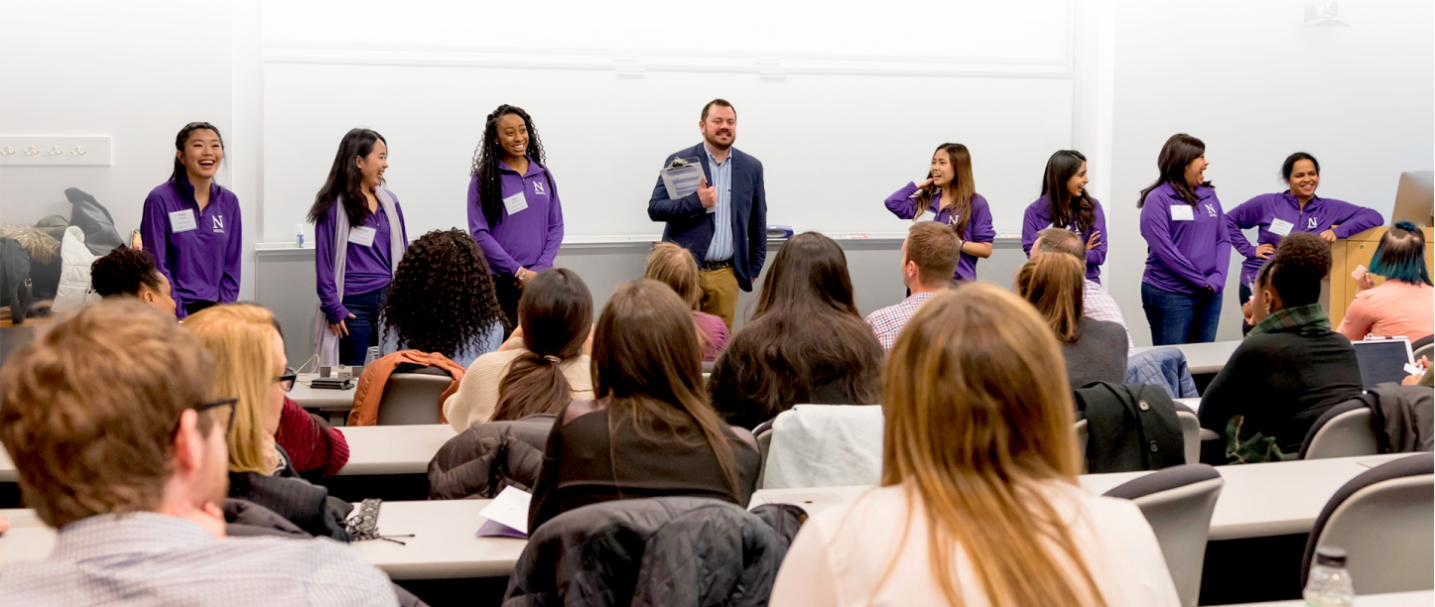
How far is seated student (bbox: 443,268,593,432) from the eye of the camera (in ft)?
9.02

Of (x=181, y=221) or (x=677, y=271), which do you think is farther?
(x=181, y=221)

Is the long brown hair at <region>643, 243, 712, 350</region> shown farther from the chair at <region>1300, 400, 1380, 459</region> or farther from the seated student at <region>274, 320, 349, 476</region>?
the chair at <region>1300, 400, 1380, 459</region>

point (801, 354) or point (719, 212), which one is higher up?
point (719, 212)

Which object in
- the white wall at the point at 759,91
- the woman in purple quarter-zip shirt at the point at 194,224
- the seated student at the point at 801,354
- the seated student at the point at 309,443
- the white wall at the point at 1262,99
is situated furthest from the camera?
the white wall at the point at 1262,99

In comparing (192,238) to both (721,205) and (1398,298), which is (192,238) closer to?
(721,205)

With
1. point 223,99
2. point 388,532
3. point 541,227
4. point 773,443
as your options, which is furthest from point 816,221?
point 388,532

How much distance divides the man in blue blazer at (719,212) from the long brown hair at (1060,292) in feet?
9.77

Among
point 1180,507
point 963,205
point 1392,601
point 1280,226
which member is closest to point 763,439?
point 1180,507

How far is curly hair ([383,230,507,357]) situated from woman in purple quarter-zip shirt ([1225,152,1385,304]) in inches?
198

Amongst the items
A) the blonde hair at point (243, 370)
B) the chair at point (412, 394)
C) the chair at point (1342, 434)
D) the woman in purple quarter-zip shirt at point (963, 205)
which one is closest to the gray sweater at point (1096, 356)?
the chair at point (1342, 434)

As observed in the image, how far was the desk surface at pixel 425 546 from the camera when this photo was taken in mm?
2072

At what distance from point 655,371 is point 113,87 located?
496cm

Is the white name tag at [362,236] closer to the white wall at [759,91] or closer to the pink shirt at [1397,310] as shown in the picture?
the white wall at [759,91]

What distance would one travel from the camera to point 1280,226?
7074mm
